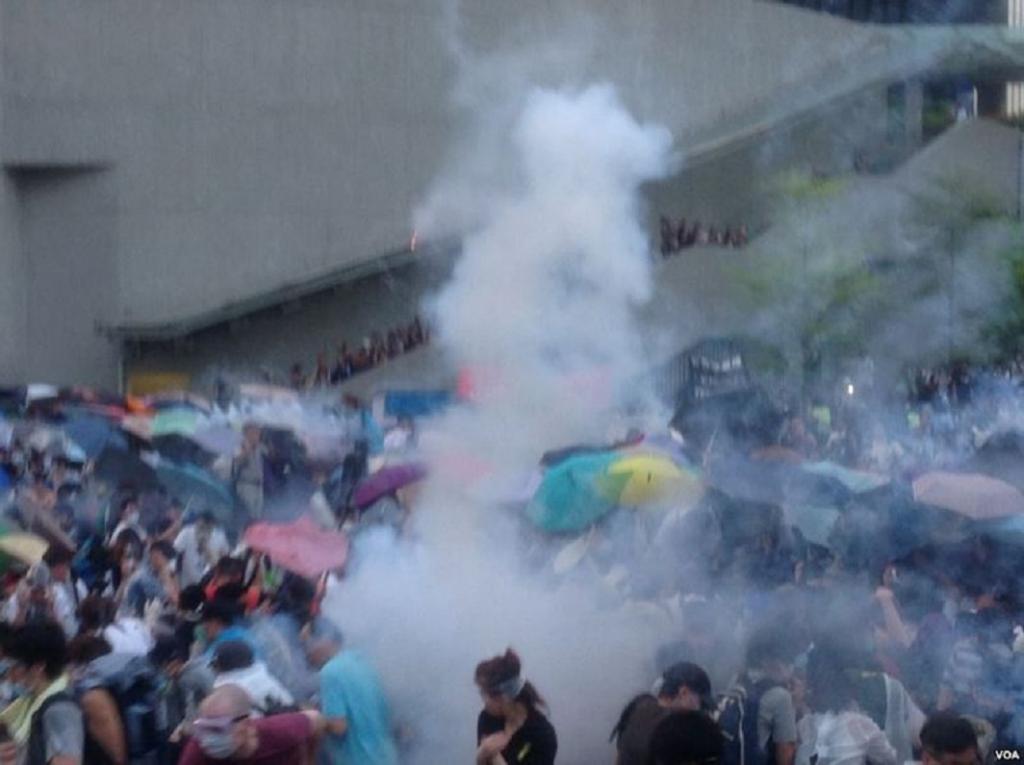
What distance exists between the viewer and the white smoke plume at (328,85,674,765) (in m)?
7.77

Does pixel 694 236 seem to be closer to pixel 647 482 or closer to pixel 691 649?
pixel 647 482

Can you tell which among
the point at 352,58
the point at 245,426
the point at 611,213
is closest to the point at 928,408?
the point at 611,213

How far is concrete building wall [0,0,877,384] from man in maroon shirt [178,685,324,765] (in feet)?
62.1

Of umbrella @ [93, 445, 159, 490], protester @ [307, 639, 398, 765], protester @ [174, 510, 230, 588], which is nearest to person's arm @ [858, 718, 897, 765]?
protester @ [307, 639, 398, 765]

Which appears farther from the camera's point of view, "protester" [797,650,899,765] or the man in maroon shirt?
"protester" [797,650,899,765]

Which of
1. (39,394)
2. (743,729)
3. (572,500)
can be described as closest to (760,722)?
(743,729)

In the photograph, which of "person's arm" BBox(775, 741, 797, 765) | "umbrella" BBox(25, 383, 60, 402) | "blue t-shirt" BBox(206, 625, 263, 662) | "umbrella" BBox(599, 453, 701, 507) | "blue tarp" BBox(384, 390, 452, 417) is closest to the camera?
"person's arm" BBox(775, 741, 797, 765)

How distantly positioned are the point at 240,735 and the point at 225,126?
20.3 m

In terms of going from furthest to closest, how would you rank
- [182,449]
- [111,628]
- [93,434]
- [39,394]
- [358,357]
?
[358,357] → [39,394] → [93,434] → [182,449] → [111,628]

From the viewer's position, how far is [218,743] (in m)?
5.85

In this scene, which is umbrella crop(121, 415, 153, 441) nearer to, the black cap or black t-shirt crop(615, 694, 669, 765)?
the black cap

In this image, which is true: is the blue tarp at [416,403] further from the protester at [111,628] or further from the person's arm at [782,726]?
the person's arm at [782,726]

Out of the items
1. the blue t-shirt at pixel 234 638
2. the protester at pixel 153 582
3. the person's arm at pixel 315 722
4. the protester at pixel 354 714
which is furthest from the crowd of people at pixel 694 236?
the person's arm at pixel 315 722

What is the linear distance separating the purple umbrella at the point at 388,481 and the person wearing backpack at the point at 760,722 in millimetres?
3080
